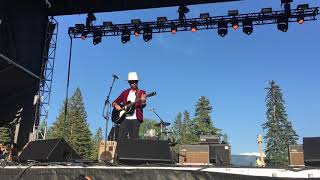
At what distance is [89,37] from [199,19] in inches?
154

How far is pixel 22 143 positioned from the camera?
586 inches

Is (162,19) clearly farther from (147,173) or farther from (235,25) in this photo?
(147,173)

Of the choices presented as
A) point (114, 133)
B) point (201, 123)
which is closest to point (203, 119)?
point (201, 123)

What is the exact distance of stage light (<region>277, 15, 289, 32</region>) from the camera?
47.0 feet

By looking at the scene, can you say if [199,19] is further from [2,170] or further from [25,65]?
[2,170]

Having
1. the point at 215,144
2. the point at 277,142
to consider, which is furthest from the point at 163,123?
the point at 277,142

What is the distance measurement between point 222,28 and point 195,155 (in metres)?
6.58

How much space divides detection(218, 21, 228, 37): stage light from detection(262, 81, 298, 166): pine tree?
35150 millimetres

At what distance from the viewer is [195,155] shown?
31.1 ft

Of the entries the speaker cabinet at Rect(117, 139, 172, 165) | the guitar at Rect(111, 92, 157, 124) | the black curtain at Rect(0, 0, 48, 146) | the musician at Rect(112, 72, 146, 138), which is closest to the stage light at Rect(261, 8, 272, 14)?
the black curtain at Rect(0, 0, 48, 146)

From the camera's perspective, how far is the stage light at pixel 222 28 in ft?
48.9

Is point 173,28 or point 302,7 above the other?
point 302,7

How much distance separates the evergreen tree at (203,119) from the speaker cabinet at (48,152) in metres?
45.5

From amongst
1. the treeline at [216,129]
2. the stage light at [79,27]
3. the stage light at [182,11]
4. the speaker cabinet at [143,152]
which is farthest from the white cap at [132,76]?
the treeline at [216,129]
